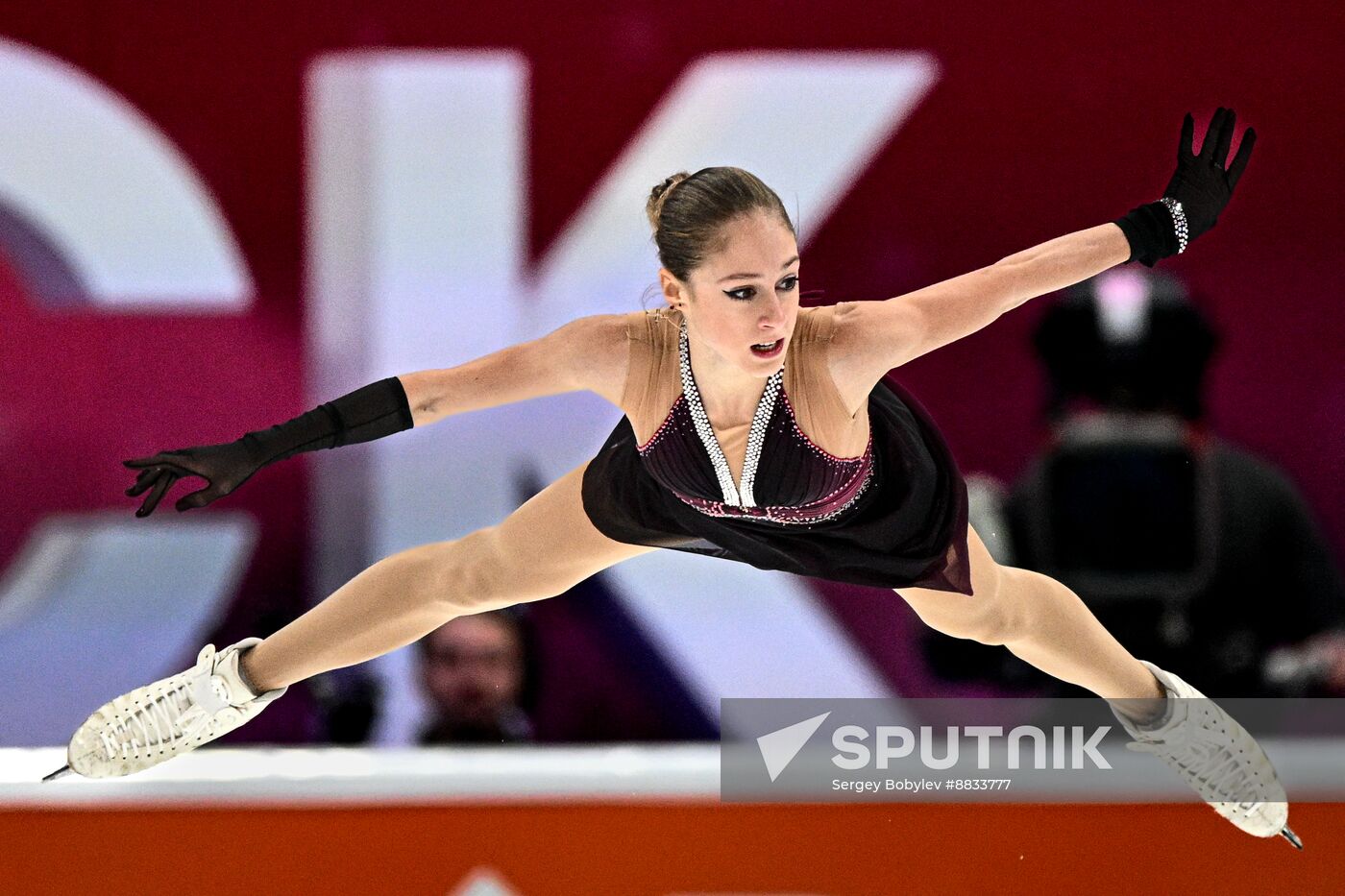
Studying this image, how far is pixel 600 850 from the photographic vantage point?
2746 millimetres

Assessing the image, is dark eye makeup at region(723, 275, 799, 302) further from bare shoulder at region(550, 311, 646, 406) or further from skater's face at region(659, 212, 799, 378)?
bare shoulder at region(550, 311, 646, 406)

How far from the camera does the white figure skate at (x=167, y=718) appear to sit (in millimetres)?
2570

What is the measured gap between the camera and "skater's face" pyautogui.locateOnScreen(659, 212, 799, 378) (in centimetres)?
204

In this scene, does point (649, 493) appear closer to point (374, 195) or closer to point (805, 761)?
point (805, 761)

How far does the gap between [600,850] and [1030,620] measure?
0.97m

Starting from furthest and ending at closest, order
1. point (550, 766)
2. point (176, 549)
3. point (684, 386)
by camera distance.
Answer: point (176, 549), point (550, 766), point (684, 386)

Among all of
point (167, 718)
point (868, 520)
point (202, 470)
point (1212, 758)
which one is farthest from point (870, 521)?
point (167, 718)

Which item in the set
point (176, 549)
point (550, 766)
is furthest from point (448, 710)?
point (176, 549)

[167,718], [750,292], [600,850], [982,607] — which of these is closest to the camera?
[750,292]

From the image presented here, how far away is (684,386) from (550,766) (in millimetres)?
979

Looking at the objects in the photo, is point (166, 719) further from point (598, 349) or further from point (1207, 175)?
point (1207, 175)

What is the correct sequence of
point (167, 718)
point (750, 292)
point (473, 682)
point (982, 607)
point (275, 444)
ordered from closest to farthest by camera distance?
point (750, 292) < point (275, 444) < point (982, 607) < point (167, 718) < point (473, 682)

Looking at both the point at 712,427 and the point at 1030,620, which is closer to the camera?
the point at 712,427

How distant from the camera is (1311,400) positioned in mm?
3547
